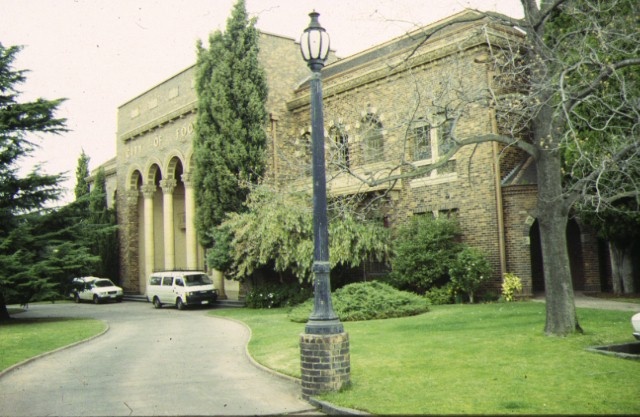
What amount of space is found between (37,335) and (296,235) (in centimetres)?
897

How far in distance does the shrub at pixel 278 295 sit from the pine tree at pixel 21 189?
7953mm

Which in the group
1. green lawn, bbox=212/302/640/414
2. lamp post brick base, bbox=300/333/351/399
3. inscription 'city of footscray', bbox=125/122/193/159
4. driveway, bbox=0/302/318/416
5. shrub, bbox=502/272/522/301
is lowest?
driveway, bbox=0/302/318/416

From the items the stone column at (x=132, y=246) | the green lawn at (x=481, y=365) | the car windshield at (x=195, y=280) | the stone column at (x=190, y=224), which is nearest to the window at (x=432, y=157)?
the green lawn at (x=481, y=365)

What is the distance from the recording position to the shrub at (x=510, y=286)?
18484 millimetres

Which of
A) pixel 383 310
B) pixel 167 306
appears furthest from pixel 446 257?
pixel 167 306

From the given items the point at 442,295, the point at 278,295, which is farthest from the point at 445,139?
the point at 278,295

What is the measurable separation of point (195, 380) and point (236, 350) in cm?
352

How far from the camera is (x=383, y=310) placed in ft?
56.7

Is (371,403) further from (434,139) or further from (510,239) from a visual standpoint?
(434,139)

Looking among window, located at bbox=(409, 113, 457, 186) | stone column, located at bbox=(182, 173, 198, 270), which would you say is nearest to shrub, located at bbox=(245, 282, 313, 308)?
window, located at bbox=(409, 113, 457, 186)

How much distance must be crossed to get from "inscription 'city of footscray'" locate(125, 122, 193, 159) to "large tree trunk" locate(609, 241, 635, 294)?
68.9 ft

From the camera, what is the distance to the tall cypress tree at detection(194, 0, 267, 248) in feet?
83.3

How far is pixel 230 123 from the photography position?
83.5 feet

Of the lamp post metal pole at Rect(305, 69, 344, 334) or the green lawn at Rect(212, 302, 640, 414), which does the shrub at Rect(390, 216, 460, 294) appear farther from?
the lamp post metal pole at Rect(305, 69, 344, 334)
